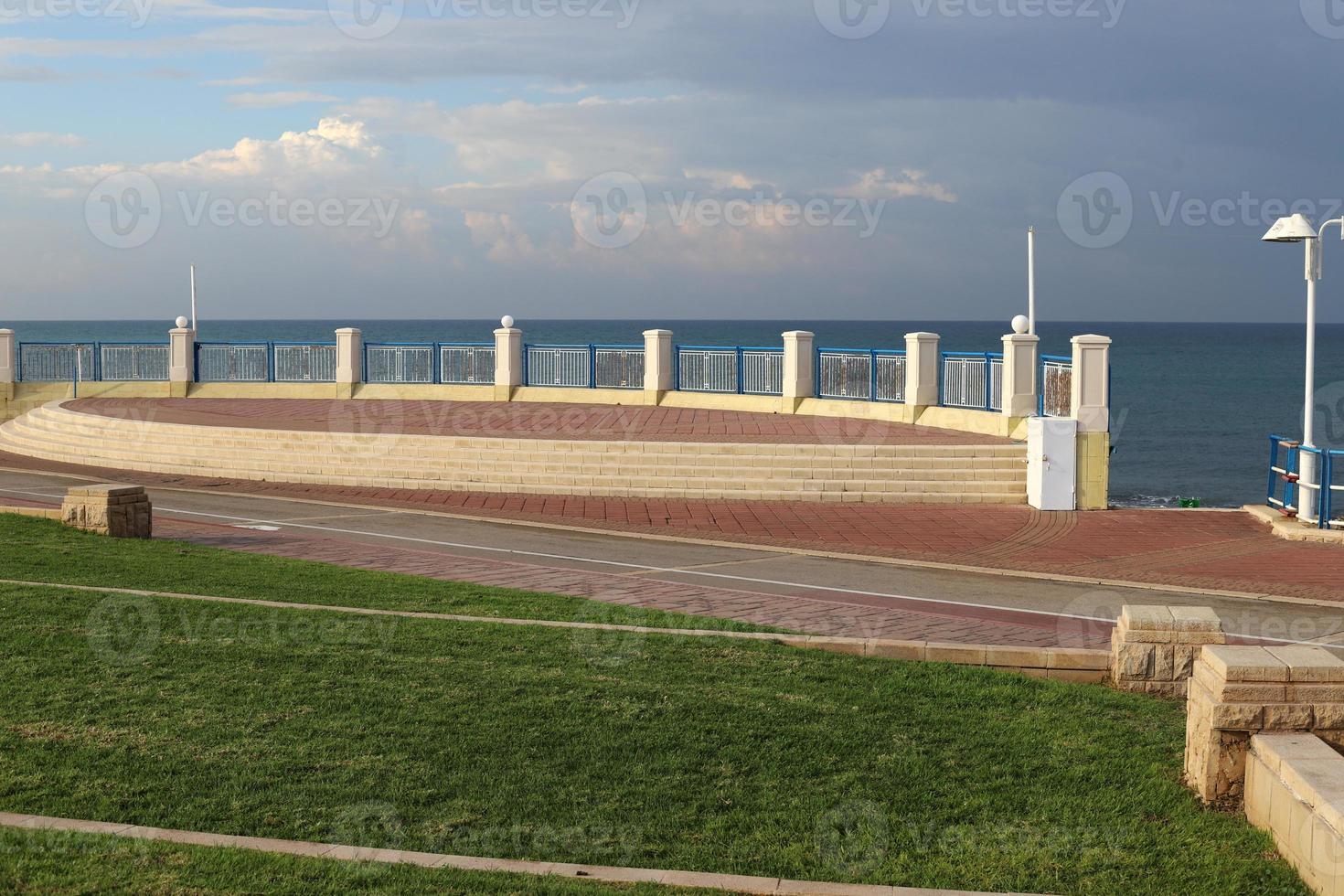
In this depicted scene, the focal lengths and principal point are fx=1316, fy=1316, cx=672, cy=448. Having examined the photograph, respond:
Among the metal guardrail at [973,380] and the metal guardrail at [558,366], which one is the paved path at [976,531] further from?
the metal guardrail at [558,366]

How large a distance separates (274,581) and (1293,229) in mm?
15211

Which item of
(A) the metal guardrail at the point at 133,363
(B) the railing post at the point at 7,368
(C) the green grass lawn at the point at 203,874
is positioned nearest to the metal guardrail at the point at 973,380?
(C) the green grass lawn at the point at 203,874

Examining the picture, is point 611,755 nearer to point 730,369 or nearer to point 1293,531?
point 1293,531

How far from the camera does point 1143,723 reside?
827cm

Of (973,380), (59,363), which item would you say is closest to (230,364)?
(59,363)

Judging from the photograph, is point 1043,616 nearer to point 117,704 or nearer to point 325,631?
point 325,631

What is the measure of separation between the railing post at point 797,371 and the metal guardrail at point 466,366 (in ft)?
27.0

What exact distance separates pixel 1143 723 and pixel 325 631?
5736 mm

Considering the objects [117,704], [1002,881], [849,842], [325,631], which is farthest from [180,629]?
[1002,881]

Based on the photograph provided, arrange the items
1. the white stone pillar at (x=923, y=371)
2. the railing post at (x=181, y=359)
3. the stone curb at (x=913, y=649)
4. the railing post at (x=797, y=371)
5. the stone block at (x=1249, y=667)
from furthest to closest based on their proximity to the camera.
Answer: the railing post at (x=181, y=359)
the railing post at (x=797, y=371)
the white stone pillar at (x=923, y=371)
the stone curb at (x=913, y=649)
the stone block at (x=1249, y=667)

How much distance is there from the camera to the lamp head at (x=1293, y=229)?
1919 cm

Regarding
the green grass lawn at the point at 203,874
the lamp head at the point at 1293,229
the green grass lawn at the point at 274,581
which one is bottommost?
the green grass lawn at the point at 203,874

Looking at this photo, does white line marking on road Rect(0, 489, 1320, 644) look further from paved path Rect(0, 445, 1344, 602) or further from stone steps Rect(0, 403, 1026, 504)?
stone steps Rect(0, 403, 1026, 504)

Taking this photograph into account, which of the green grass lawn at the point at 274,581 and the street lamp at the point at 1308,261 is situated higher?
the street lamp at the point at 1308,261
